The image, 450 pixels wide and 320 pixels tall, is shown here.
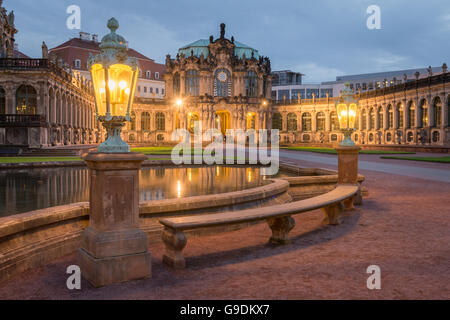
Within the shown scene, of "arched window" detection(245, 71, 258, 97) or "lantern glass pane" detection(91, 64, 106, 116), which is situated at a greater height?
"arched window" detection(245, 71, 258, 97)

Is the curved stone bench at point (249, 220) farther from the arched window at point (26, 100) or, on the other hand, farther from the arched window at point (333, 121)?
the arched window at point (333, 121)

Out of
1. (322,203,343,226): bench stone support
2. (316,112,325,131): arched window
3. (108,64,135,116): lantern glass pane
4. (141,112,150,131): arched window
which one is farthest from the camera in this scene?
(316,112,325,131): arched window

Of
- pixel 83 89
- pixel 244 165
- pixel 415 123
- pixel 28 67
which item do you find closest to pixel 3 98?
pixel 28 67

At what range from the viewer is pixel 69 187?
1385cm

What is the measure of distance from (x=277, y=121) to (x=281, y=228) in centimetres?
7709

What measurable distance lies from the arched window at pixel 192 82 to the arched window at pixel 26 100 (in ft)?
116

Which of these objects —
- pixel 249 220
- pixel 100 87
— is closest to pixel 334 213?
pixel 249 220

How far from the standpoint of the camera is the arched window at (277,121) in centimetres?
8306

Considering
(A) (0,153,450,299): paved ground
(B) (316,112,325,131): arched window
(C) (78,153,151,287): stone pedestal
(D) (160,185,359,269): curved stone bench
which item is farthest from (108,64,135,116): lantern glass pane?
(B) (316,112,325,131): arched window

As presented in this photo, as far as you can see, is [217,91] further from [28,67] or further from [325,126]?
[28,67]

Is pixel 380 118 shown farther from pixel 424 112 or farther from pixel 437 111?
pixel 437 111

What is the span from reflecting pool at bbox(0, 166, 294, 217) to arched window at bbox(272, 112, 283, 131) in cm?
6609

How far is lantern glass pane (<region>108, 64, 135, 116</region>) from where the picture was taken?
608cm

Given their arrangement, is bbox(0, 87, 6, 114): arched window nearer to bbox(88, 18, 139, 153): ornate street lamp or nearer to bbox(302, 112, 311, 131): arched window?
bbox(88, 18, 139, 153): ornate street lamp
